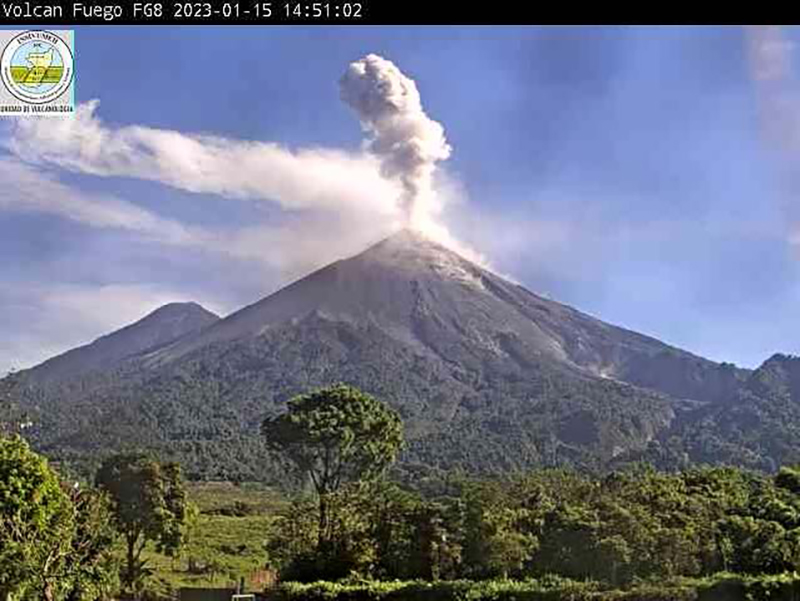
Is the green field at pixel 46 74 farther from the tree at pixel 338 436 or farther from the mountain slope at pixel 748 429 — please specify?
the mountain slope at pixel 748 429

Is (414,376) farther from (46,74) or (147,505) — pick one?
(46,74)

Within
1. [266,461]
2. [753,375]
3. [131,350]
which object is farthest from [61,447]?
[131,350]

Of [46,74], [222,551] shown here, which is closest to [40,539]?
[46,74]

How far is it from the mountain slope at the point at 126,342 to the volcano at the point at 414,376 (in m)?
2.32

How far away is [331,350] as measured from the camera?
108m

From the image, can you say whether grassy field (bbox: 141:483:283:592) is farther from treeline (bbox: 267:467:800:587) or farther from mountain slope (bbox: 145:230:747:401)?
mountain slope (bbox: 145:230:747:401)

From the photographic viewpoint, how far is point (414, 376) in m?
105

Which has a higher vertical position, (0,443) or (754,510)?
(0,443)

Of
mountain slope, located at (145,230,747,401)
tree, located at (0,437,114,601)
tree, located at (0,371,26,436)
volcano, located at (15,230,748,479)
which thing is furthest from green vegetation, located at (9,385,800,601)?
mountain slope, located at (145,230,747,401)

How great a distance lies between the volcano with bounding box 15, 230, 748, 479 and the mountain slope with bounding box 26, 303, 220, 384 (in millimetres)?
2322

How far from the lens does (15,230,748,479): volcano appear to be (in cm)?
7788

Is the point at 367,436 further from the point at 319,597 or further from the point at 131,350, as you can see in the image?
the point at 131,350

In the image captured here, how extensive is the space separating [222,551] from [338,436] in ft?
23.0

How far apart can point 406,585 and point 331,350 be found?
91867 mm
